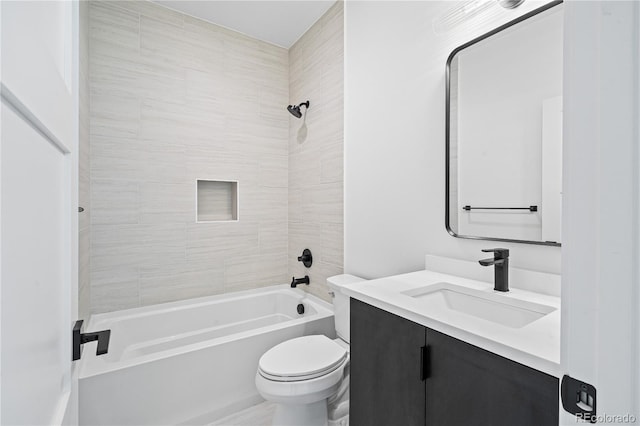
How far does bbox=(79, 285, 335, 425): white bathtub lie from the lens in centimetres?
145

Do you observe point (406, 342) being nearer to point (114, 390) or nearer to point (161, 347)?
point (114, 390)

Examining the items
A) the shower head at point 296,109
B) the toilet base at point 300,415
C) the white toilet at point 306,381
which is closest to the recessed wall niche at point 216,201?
the shower head at point 296,109

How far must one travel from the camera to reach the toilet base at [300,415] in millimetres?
1473

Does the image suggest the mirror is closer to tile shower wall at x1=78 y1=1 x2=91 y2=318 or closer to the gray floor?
the gray floor

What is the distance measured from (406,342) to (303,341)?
882 mm

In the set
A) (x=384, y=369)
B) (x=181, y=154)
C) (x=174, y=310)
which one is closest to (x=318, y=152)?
(x=181, y=154)

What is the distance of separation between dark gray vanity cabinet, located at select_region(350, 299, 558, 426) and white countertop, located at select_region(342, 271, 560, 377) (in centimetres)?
3

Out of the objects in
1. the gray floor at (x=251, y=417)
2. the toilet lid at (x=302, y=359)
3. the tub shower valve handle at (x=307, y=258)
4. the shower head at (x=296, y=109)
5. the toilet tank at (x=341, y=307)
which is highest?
the shower head at (x=296, y=109)

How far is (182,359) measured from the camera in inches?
63.2

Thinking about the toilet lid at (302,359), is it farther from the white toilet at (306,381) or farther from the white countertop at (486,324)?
the white countertop at (486,324)

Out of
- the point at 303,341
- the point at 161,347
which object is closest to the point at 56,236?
the point at 303,341

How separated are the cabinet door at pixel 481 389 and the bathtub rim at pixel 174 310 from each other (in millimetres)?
1218

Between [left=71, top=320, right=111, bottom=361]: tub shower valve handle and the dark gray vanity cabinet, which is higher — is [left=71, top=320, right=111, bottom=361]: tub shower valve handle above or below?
above

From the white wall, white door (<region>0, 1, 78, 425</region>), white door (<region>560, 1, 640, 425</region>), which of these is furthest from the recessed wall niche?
white door (<region>560, 1, 640, 425</region>)
